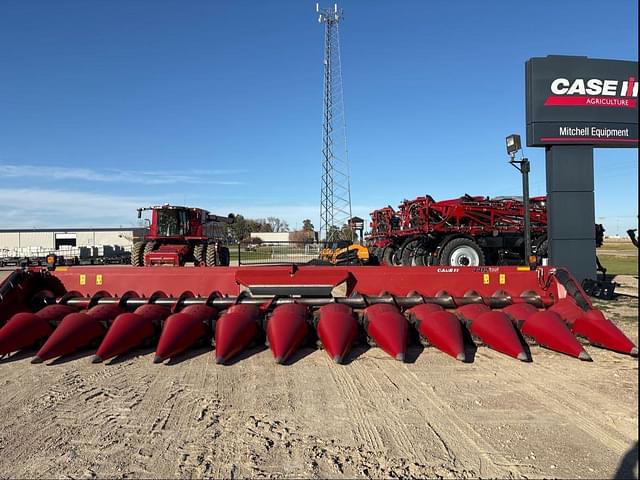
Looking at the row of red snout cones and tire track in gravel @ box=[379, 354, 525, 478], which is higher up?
the row of red snout cones

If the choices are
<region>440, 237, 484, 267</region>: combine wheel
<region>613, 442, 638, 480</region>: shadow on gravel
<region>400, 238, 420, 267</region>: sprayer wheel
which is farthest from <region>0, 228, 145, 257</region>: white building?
<region>613, 442, 638, 480</region>: shadow on gravel

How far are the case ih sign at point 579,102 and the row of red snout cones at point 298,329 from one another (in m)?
6.20

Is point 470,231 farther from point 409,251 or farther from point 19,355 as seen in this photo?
point 19,355

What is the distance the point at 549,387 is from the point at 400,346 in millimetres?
1373

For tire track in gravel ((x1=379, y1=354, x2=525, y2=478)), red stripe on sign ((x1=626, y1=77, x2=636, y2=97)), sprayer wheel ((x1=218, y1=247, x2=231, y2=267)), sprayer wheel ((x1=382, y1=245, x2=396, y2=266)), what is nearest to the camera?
tire track in gravel ((x1=379, y1=354, x2=525, y2=478))

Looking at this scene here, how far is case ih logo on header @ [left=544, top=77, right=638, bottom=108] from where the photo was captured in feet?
33.6

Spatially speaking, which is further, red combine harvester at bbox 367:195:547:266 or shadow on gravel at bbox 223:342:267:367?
red combine harvester at bbox 367:195:547:266

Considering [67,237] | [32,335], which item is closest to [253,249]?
[32,335]

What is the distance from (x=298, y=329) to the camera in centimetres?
494

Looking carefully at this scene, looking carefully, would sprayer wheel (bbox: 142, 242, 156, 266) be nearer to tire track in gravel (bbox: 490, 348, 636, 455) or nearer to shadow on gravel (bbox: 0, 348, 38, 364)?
shadow on gravel (bbox: 0, 348, 38, 364)

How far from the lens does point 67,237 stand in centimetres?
6812

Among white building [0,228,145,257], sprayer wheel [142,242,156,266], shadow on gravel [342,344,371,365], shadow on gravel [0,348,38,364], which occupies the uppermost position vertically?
white building [0,228,145,257]

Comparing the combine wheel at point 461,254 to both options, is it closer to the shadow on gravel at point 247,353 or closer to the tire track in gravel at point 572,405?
the tire track in gravel at point 572,405

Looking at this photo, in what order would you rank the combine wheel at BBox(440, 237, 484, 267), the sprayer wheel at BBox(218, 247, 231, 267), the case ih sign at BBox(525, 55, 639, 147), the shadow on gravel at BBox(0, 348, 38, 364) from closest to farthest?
the shadow on gravel at BBox(0, 348, 38, 364)
the case ih sign at BBox(525, 55, 639, 147)
the combine wheel at BBox(440, 237, 484, 267)
the sprayer wheel at BBox(218, 247, 231, 267)
